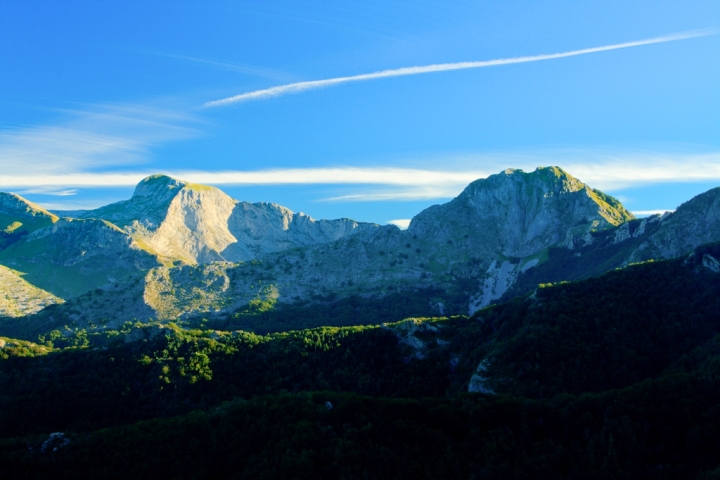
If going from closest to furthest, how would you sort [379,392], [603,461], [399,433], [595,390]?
[603,461] → [399,433] → [595,390] → [379,392]

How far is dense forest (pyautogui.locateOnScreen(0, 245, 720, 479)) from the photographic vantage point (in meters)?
67.8

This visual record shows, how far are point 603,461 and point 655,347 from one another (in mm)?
55385

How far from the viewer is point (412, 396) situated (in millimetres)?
118062

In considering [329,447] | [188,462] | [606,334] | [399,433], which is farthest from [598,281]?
[188,462]

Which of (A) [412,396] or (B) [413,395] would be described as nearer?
(A) [412,396]

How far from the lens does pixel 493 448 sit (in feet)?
230

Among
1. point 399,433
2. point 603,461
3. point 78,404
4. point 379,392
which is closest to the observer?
point 603,461

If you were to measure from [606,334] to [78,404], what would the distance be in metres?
121

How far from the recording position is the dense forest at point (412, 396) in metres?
67.8

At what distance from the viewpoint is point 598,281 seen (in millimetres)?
138125

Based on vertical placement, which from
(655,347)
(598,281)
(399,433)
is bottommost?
(399,433)

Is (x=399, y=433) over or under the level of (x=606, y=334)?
under

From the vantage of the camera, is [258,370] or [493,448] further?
[258,370]

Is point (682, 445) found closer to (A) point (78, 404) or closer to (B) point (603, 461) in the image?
(B) point (603, 461)
